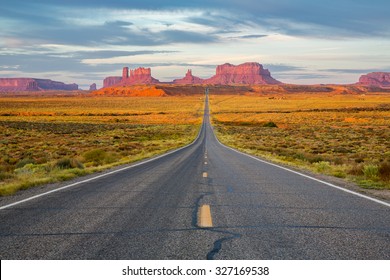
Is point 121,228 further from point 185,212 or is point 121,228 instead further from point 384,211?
point 384,211

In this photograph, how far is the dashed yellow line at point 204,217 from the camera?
6.67 m

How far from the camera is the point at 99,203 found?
870 centimetres

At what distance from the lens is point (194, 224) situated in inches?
264

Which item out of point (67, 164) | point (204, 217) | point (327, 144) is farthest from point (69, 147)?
point (204, 217)

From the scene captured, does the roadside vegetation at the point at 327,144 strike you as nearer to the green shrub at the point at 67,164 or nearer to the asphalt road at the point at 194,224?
the asphalt road at the point at 194,224

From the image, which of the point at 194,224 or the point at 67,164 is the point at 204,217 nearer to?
the point at 194,224

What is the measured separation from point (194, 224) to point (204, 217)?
21.8 inches

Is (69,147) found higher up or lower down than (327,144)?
lower down

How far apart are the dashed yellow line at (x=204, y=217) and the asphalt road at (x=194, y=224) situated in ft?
0.12

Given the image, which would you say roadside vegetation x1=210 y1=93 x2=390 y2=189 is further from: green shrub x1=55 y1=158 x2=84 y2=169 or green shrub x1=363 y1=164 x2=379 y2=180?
green shrub x1=55 y1=158 x2=84 y2=169

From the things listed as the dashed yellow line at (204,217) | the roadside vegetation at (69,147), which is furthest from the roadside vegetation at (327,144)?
the roadside vegetation at (69,147)

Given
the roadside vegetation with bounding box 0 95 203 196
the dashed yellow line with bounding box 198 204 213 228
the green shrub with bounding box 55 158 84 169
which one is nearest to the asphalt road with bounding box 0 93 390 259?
the dashed yellow line with bounding box 198 204 213 228

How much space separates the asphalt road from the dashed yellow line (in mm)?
36

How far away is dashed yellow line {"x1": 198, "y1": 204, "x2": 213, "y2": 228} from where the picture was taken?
6.67m
